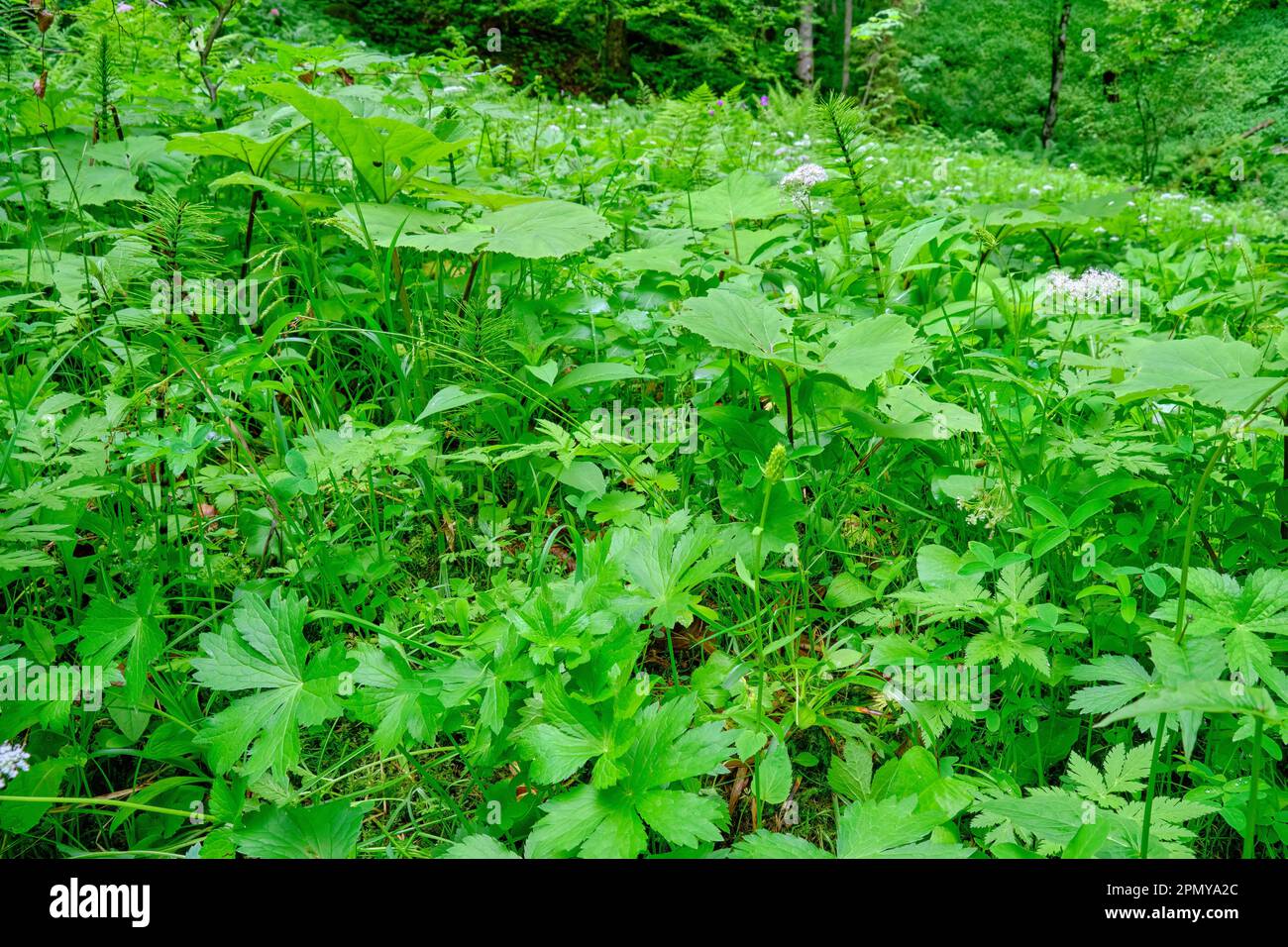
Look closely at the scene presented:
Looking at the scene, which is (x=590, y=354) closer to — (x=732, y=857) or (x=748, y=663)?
(x=748, y=663)

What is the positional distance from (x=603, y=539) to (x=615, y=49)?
11794 mm

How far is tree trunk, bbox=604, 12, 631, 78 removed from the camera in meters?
11.0

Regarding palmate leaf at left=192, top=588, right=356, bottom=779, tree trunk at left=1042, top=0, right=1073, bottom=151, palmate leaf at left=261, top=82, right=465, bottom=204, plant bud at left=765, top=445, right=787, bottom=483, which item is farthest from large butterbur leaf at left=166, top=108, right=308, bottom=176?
tree trunk at left=1042, top=0, right=1073, bottom=151

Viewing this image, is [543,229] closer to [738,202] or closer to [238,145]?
[738,202]

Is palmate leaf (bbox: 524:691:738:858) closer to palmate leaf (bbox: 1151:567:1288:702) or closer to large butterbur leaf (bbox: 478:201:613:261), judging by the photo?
palmate leaf (bbox: 1151:567:1288:702)

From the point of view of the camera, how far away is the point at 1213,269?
2.83 metres

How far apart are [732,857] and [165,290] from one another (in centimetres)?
177

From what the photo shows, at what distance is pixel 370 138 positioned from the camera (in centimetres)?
184

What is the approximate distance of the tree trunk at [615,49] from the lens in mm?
10977

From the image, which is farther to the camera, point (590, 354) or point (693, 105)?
point (693, 105)

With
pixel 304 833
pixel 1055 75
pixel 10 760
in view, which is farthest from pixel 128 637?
pixel 1055 75

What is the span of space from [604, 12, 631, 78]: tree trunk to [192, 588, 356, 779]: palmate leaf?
38.2 ft
